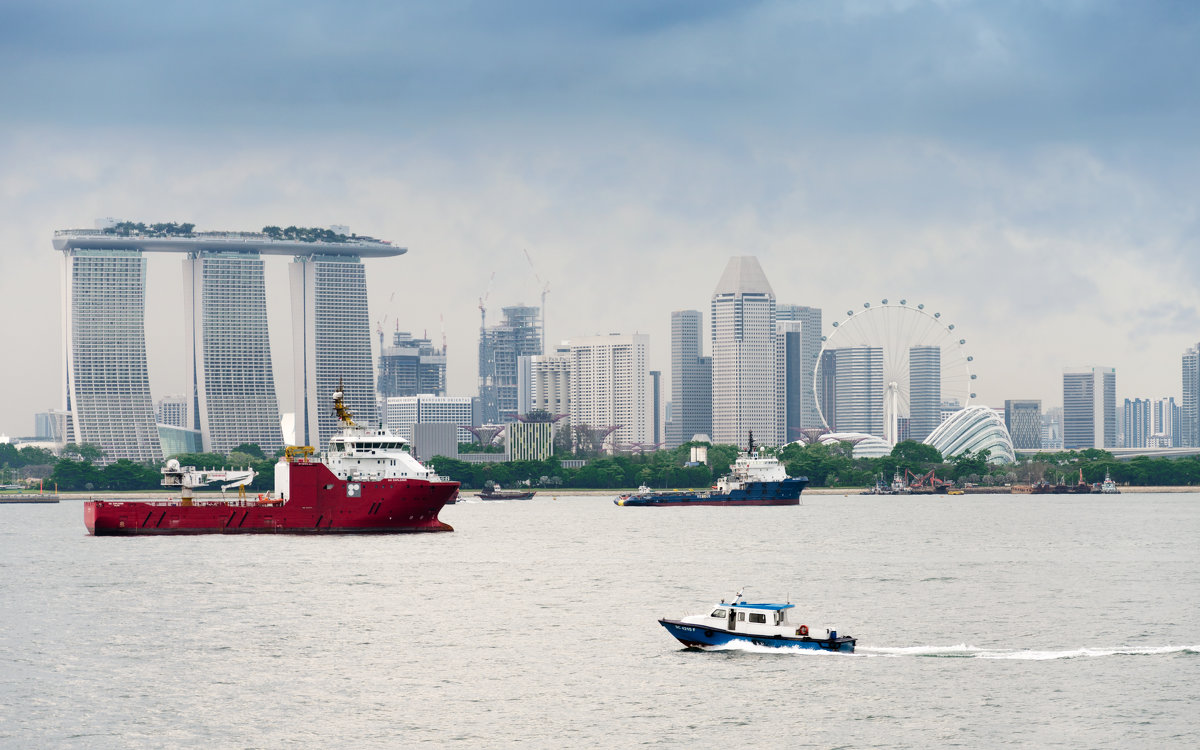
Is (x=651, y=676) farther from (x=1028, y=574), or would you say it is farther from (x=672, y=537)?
(x=672, y=537)

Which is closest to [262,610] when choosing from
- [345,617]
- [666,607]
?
[345,617]

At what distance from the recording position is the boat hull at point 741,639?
71.8 m

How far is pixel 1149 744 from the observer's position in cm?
5541

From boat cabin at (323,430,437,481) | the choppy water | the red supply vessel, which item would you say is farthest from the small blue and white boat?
boat cabin at (323,430,437,481)

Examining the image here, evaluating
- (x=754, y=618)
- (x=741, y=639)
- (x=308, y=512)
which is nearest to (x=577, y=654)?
(x=741, y=639)

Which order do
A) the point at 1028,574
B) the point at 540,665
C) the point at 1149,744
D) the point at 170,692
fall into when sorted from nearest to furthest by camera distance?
the point at 1149,744
the point at 170,692
the point at 540,665
the point at 1028,574

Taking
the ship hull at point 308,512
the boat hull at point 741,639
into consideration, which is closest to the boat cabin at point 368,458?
the ship hull at point 308,512

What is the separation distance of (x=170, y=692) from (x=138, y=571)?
54.0 metres

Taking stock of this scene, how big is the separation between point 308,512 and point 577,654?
256ft

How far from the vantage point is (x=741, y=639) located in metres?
72.6

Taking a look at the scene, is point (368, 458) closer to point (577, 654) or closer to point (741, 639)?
point (577, 654)

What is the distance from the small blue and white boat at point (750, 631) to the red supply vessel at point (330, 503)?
75.0 meters

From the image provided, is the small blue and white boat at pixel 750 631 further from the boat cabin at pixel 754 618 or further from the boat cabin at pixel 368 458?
the boat cabin at pixel 368 458

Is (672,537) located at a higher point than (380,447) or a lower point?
lower
